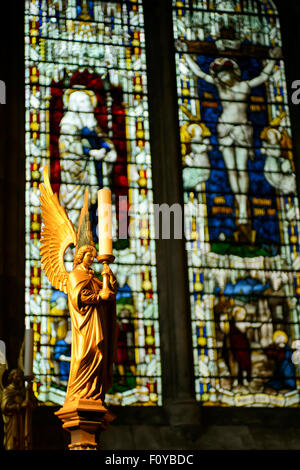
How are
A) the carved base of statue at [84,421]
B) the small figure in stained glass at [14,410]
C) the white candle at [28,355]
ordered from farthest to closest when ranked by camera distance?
1. the small figure in stained glass at [14,410]
2. the white candle at [28,355]
3. the carved base of statue at [84,421]

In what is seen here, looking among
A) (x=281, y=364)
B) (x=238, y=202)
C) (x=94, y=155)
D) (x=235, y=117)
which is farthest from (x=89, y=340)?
(x=235, y=117)

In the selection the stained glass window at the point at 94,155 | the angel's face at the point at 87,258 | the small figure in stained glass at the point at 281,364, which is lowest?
the small figure in stained glass at the point at 281,364

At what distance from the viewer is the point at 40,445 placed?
9.00 m

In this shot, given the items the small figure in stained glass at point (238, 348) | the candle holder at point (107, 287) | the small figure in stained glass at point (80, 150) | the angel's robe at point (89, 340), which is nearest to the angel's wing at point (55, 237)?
the angel's robe at point (89, 340)

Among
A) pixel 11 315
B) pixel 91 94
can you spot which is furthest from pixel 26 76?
pixel 11 315

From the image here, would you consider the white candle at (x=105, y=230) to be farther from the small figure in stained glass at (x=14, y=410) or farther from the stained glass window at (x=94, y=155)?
the stained glass window at (x=94, y=155)

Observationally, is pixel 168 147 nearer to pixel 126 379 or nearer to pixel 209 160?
pixel 209 160

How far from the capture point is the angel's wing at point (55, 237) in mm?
5480

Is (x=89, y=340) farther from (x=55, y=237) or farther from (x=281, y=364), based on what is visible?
(x=281, y=364)

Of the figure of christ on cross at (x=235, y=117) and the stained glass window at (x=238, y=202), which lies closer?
the stained glass window at (x=238, y=202)

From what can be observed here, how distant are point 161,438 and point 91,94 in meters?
4.21

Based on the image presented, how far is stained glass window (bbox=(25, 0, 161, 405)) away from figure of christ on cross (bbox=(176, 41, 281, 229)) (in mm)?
931

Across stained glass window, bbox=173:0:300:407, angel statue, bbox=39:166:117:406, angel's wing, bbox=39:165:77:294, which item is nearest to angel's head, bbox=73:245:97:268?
angel statue, bbox=39:166:117:406

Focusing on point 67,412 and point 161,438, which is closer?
point 67,412
